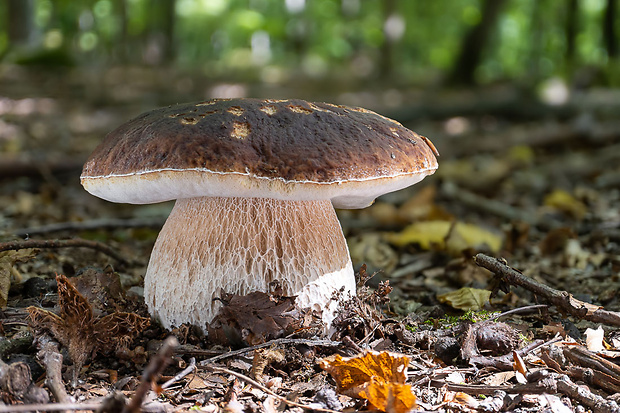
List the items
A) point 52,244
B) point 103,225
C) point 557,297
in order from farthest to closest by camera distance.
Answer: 1. point 103,225
2. point 52,244
3. point 557,297

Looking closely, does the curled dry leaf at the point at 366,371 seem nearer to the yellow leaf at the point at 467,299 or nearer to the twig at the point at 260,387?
the twig at the point at 260,387

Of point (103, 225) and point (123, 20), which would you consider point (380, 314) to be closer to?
point (103, 225)

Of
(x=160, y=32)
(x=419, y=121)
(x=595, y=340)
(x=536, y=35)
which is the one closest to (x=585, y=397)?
(x=595, y=340)

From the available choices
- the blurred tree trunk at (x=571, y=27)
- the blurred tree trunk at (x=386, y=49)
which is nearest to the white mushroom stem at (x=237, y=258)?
the blurred tree trunk at (x=571, y=27)

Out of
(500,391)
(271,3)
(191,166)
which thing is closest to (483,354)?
(500,391)

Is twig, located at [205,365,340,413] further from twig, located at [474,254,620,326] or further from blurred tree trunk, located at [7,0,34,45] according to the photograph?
blurred tree trunk, located at [7,0,34,45]

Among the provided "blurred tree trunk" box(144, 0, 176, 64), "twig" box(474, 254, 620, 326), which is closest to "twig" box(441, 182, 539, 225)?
"twig" box(474, 254, 620, 326)

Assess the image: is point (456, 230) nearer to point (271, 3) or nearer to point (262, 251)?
point (262, 251)
